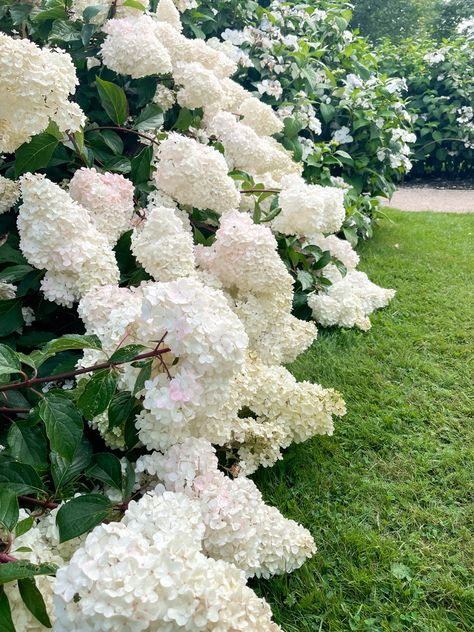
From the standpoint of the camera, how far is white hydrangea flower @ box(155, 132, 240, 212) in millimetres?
1875

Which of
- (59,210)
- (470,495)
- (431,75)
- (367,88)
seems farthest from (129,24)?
(431,75)

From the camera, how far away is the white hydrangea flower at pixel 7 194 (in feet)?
5.67

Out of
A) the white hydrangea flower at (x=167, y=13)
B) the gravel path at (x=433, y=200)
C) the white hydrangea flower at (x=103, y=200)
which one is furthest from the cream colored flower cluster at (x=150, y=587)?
the gravel path at (x=433, y=200)

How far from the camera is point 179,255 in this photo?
5.20ft

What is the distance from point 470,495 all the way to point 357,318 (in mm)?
1162

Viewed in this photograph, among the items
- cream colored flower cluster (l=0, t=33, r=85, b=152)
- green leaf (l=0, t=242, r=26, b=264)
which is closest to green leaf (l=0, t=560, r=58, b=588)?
green leaf (l=0, t=242, r=26, b=264)

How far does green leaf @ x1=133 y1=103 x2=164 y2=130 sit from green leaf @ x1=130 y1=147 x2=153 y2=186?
238 mm

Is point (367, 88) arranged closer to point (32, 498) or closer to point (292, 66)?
point (292, 66)

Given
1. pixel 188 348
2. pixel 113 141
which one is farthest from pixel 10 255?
pixel 188 348

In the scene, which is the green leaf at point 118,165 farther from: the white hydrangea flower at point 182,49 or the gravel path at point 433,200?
the gravel path at point 433,200

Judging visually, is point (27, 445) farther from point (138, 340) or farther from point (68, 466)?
point (138, 340)

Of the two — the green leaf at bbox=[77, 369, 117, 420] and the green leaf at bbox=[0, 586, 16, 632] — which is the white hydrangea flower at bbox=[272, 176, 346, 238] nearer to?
the green leaf at bbox=[77, 369, 117, 420]

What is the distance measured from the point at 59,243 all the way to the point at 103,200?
329mm

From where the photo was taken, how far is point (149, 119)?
2250 mm
